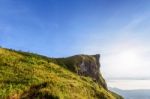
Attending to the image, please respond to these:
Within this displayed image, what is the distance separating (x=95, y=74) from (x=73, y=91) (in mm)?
91749

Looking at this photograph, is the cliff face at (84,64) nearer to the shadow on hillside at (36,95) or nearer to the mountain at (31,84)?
the mountain at (31,84)

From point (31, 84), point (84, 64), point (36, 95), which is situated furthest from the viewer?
point (84, 64)

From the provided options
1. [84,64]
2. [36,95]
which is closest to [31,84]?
[36,95]

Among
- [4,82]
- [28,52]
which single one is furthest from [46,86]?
[28,52]

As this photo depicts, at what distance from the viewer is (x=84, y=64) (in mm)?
136250

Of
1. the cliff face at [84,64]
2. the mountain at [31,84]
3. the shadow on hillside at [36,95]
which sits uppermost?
the cliff face at [84,64]

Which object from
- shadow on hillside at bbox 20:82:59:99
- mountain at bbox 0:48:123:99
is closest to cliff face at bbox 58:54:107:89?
mountain at bbox 0:48:123:99

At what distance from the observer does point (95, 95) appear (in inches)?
2963

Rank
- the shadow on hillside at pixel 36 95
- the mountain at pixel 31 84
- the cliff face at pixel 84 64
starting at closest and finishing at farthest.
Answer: the shadow on hillside at pixel 36 95 → the mountain at pixel 31 84 → the cliff face at pixel 84 64

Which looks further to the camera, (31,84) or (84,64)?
(84,64)

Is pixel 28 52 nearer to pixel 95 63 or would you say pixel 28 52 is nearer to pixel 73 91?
pixel 73 91

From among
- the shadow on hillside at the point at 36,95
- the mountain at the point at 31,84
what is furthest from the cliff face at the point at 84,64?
the shadow on hillside at the point at 36,95

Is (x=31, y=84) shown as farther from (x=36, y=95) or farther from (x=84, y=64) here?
(x=84, y=64)

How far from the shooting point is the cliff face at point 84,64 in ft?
393
